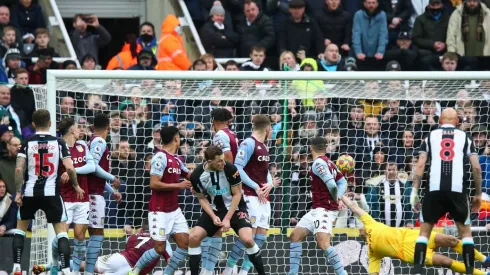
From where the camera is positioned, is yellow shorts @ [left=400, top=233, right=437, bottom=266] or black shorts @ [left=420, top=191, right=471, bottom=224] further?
yellow shorts @ [left=400, top=233, right=437, bottom=266]

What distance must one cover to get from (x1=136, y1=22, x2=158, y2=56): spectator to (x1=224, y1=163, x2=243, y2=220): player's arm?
560cm

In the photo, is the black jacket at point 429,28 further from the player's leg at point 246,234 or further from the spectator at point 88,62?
the player's leg at point 246,234

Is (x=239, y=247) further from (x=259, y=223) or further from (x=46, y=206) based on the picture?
(x=46, y=206)

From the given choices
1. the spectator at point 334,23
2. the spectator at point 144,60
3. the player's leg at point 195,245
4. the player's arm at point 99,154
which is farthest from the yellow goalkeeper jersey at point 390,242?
the spectator at point 334,23

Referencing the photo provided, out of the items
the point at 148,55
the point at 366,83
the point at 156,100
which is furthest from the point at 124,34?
the point at 366,83

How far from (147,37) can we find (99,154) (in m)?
4.62

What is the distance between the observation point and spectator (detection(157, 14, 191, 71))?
72.0 feet

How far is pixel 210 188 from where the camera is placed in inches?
662

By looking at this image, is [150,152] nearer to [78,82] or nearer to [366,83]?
[78,82]

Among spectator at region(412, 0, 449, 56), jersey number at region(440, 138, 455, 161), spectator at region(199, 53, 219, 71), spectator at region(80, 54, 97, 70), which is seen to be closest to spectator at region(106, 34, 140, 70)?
spectator at region(80, 54, 97, 70)

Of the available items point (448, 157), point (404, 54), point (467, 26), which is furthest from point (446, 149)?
point (467, 26)

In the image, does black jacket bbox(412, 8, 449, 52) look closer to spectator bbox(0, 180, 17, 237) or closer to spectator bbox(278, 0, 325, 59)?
spectator bbox(278, 0, 325, 59)

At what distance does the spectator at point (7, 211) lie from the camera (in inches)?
743

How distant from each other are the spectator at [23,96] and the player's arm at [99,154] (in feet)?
8.28
